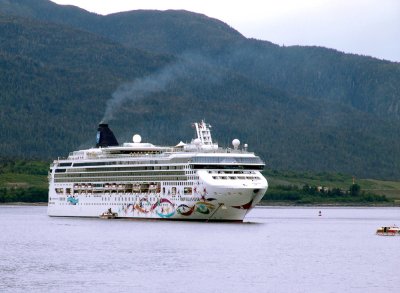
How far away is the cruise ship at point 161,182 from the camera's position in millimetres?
131125

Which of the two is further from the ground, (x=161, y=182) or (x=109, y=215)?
(x=161, y=182)

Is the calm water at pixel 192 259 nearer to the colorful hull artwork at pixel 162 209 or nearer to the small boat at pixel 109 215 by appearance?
the colorful hull artwork at pixel 162 209

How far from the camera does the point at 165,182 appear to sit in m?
138

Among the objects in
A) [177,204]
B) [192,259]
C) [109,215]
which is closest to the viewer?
[192,259]

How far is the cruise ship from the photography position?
13112cm

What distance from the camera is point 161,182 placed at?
138 m

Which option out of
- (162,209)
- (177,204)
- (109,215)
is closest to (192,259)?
(177,204)

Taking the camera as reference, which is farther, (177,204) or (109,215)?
(109,215)

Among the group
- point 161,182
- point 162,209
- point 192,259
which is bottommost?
point 192,259

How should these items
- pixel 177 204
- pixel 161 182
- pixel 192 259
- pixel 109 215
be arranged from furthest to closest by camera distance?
pixel 109 215
pixel 161 182
pixel 177 204
pixel 192 259

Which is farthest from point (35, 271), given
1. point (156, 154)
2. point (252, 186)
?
point (156, 154)

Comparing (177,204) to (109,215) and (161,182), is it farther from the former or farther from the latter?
(109,215)

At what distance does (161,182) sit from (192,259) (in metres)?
43.4

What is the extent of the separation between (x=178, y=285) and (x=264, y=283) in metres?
6.27
